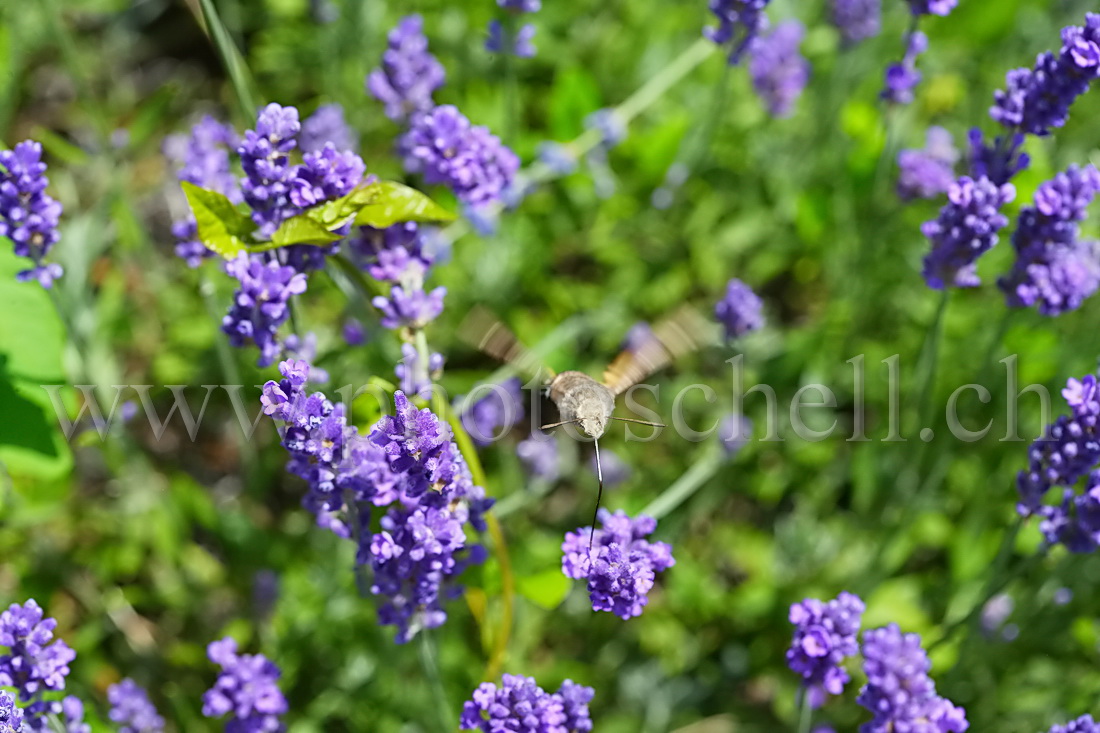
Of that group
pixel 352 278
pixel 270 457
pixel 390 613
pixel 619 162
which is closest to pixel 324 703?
pixel 270 457

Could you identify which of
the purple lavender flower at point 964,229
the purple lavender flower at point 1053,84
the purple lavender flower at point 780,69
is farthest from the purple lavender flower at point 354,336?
the purple lavender flower at point 780,69

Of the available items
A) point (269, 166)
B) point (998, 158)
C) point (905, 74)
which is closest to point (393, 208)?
point (269, 166)

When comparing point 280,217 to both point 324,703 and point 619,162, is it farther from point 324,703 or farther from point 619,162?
point 619,162

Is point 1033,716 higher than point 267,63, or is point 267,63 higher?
point 267,63

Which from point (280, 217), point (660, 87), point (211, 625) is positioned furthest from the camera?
point (660, 87)

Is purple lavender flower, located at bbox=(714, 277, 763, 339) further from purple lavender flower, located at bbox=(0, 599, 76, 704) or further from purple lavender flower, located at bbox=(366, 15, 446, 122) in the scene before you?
purple lavender flower, located at bbox=(0, 599, 76, 704)

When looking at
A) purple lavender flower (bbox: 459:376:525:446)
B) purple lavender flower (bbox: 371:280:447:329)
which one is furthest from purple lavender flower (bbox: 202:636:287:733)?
purple lavender flower (bbox: 459:376:525:446)
